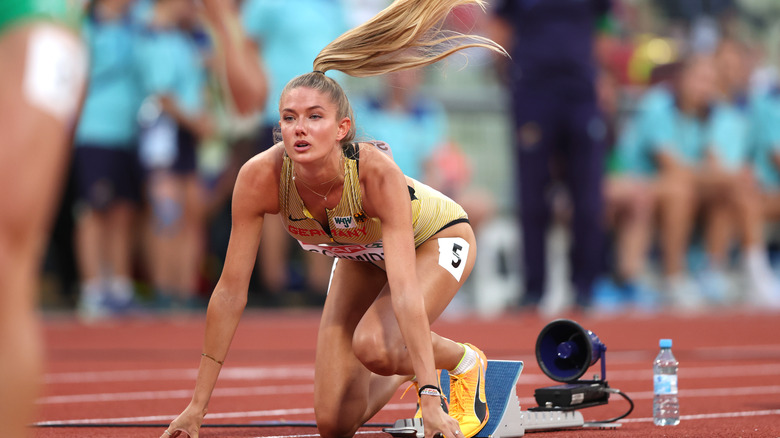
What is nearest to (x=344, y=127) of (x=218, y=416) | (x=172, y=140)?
(x=218, y=416)

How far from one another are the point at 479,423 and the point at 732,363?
4233mm

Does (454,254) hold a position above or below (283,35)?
below

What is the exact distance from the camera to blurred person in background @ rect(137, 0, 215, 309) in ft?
34.7

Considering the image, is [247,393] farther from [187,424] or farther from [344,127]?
[344,127]

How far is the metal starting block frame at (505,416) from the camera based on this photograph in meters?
4.28

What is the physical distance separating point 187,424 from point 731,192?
10.7m

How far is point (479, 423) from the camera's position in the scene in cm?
427

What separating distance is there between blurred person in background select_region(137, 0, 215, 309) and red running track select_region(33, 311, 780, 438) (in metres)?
0.59

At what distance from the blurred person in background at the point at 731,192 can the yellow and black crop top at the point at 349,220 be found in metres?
9.30

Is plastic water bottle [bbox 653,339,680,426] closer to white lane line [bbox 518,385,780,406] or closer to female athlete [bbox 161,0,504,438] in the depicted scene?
female athlete [bbox 161,0,504,438]

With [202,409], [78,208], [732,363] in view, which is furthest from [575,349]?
[78,208]

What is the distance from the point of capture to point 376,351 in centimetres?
418

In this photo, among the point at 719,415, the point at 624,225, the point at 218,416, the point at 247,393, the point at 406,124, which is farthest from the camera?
the point at 624,225

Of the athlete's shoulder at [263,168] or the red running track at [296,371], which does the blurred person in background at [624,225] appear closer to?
the red running track at [296,371]
